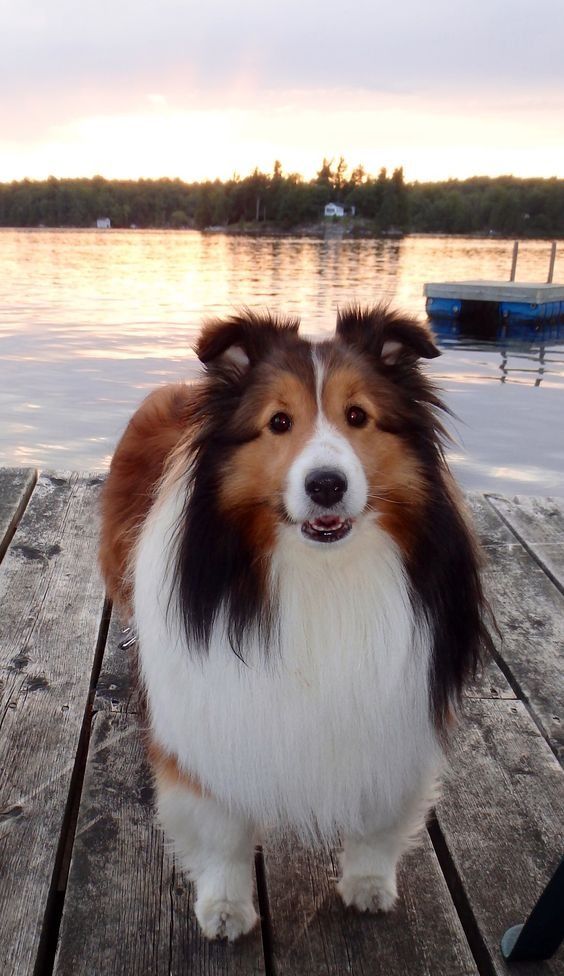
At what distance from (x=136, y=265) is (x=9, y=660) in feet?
114

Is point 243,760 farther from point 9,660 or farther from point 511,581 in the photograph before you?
point 511,581

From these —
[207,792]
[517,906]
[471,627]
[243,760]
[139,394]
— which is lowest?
[139,394]

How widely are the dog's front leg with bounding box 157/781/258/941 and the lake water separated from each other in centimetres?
107

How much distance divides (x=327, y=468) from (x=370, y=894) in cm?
102

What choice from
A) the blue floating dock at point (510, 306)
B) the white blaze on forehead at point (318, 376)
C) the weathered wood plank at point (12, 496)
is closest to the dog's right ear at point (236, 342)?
the white blaze on forehead at point (318, 376)

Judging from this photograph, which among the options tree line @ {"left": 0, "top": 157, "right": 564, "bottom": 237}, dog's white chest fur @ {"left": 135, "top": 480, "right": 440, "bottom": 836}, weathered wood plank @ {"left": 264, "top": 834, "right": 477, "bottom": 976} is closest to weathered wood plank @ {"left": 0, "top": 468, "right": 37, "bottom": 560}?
dog's white chest fur @ {"left": 135, "top": 480, "right": 440, "bottom": 836}

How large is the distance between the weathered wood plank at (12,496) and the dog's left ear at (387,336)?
2079 mm

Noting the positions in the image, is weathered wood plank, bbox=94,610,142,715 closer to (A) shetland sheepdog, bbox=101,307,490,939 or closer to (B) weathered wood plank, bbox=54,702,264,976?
(B) weathered wood plank, bbox=54,702,264,976

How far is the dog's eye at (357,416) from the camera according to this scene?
6.24 ft

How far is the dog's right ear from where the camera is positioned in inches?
76.9

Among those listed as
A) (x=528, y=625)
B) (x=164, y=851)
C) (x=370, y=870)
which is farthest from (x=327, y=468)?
(x=528, y=625)

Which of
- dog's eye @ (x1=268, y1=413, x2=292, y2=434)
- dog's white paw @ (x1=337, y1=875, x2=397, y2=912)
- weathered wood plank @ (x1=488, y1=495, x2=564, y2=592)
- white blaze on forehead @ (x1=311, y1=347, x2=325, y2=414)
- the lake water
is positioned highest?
white blaze on forehead @ (x1=311, y1=347, x2=325, y2=414)

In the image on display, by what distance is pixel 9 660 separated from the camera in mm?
2793

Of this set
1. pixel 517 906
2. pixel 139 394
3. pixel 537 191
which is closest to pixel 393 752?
pixel 517 906
